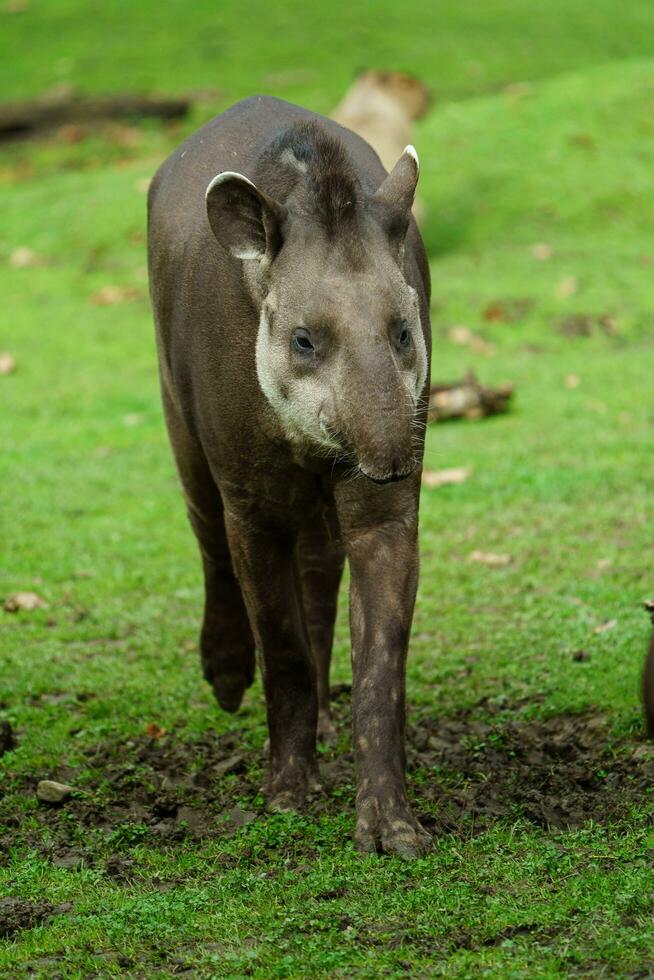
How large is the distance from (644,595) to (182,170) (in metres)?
3.23

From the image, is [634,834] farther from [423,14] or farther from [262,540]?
[423,14]

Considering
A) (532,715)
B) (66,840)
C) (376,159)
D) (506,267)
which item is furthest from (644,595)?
(506,267)

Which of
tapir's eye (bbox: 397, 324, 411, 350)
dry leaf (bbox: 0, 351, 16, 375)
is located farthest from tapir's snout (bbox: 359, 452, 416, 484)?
dry leaf (bbox: 0, 351, 16, 375)

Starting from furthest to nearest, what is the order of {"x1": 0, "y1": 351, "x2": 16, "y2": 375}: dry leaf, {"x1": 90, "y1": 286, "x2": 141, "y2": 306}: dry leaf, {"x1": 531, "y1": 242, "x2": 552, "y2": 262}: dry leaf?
{"x1": 531, "y1": 242, "x2": 552, "y2": 262}: dry leaf → {"x1": 90, "y1": 286, "x2": 141, "y2": 306}: dry leaf → {"x1": 0, "y1": 351, "x2": 16, "y2": 375}: dry leaf

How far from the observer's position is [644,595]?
25.2 ft

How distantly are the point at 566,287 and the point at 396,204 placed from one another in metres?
9.73

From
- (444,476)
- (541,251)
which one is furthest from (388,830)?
(541,251)

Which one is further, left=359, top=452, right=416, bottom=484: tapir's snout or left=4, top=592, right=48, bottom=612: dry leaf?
left=4, top=592, right=48, bottom=612: dry leaf

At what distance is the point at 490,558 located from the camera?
877cm

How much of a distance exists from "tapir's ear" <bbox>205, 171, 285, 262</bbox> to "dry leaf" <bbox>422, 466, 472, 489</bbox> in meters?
5.32

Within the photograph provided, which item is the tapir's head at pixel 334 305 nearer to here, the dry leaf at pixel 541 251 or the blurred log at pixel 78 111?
the dry leaf at pixel 541 251

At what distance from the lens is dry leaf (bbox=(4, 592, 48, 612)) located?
845 cm

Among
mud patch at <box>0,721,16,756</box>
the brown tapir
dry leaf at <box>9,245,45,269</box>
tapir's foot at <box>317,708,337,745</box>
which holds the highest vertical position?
the brown tapir

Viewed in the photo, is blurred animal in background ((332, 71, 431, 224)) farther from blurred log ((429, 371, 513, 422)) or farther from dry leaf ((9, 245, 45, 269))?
blurred log ((429, 371, 513, 422))
